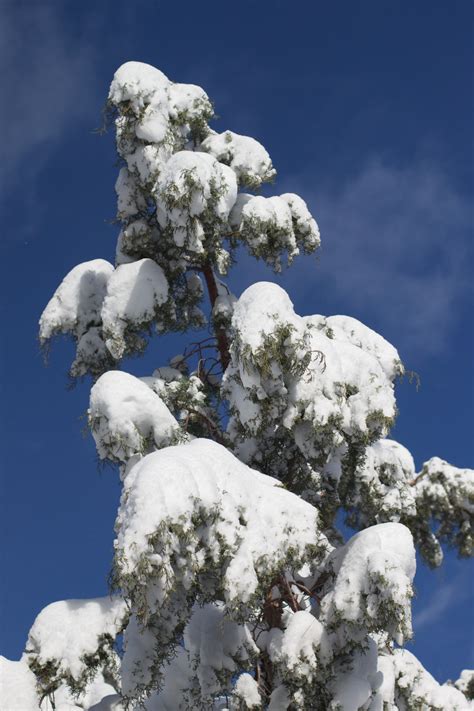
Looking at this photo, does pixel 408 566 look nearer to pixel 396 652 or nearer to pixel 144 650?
pixel 144 650

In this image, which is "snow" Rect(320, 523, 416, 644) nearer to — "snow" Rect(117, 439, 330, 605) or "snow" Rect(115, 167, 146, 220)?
"snow" Rect(117, 439, 330, 605)

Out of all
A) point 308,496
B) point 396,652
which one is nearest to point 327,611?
point 308,496

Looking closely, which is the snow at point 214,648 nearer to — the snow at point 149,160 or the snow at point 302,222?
the snow at point 302,222

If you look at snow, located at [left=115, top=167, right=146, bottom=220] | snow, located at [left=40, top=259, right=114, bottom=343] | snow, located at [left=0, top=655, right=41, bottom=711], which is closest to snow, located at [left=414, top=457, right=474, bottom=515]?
snow, located at [left=40, top=259, right=114, bottom=343]

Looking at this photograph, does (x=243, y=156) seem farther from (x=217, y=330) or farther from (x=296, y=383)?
(x=296, y=383)

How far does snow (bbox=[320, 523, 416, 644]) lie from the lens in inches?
307

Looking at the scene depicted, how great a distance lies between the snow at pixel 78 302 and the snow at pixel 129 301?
3.38 ft

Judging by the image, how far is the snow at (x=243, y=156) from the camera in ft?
42.3

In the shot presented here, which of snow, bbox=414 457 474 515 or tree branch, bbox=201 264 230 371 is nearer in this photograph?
tree branch, bbox=201 264 230 371

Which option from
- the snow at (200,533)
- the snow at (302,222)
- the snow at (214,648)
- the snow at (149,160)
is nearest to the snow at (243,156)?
the snow at (302,222)

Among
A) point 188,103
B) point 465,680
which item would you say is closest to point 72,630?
point 188,103

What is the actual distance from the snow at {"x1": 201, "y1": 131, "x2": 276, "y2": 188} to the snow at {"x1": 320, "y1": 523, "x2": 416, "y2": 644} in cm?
646

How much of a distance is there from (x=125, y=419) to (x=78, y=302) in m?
3.92

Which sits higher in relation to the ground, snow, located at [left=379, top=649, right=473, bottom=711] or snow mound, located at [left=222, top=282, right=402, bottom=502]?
snow mound, located at [left=222, top=282, right=402, bottom=502]
